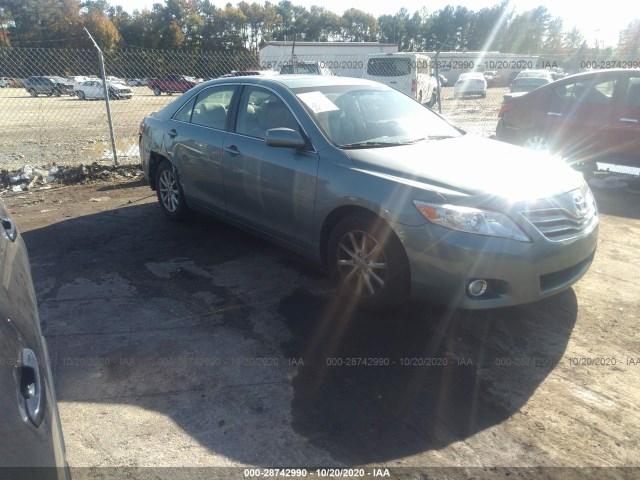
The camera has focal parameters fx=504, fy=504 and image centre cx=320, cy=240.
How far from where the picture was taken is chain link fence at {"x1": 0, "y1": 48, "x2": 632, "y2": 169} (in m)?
10.6

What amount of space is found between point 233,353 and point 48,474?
1983 mm

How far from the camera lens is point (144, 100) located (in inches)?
974

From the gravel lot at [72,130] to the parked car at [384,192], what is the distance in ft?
16.5

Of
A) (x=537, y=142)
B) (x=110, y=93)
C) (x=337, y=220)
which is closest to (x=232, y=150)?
(x=337, y=220)

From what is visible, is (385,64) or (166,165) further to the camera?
(385,64)

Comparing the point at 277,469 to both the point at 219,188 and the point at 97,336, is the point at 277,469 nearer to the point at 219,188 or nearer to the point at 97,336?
the point at 97,336

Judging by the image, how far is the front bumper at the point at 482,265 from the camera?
310 centimetres

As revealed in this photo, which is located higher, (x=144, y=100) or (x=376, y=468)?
(x=376, y=468)

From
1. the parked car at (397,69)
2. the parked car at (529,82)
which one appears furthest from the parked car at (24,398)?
the parked car at (529,82)

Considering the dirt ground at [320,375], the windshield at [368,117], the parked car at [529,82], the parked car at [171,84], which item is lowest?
the parked car at [171,84]

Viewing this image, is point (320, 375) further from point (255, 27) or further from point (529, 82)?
point (255, 27)

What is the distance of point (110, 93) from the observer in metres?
20.8

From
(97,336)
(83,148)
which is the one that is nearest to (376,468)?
(97,336)

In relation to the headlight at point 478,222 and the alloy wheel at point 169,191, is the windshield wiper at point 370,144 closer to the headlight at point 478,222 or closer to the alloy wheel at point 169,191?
the headlight at point 478,222
